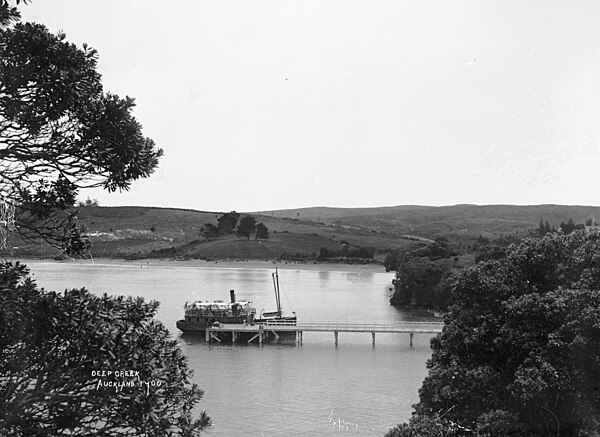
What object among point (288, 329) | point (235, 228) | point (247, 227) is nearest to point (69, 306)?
point (288, 329)

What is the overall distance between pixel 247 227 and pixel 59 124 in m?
93.9

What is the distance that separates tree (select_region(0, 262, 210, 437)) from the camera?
19.5 ft

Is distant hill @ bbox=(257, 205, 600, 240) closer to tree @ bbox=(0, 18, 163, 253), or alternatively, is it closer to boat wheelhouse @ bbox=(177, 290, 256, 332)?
boat wheelhouse @ bbox=(177, 290, 256, 332)

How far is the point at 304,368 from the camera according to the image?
3231cm

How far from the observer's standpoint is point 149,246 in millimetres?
94500

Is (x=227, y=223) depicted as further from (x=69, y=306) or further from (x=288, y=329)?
(x=69, y=306)

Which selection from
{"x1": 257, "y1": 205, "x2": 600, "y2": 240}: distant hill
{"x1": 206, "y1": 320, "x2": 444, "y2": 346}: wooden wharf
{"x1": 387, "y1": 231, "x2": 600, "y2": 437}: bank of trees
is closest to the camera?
{"x1": 387, "y1": 231, "x2": 600, "y2": 437}: bank of trees

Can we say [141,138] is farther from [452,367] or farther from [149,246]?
[149,246]

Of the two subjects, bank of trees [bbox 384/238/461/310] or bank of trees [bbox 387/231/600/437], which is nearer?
bank of trees [bbox 387/231/600/437]

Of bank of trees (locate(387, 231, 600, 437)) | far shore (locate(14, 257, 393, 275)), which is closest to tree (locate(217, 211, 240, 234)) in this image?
far shore (locate(14, 257, 393, 275))

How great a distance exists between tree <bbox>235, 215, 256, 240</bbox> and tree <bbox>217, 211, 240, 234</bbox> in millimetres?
3043

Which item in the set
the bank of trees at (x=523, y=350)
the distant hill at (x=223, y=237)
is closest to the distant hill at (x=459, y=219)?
the distant hill at (x=223, y=237)

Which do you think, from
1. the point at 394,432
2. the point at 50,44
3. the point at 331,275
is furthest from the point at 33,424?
the point at 331,275

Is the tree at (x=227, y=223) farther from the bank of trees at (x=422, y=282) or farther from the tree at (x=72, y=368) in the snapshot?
the tree at (x=72, y=368)
